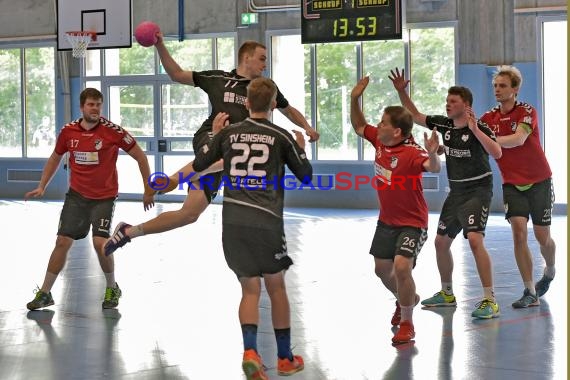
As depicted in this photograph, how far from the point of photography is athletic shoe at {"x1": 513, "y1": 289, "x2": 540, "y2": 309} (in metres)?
8.46

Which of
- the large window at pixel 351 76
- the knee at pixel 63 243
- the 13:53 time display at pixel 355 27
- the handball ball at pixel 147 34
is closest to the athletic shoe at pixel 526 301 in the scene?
the handball ball at pixel 147 34

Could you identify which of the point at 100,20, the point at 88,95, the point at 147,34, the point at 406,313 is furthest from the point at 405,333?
the point at 100,20

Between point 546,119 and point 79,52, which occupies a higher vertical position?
point 79,52

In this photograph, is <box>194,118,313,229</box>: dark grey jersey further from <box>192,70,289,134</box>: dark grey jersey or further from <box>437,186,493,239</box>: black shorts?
<box>437,186,493,239</box>: black shorts

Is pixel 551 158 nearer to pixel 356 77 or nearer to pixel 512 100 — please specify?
pixel 356 77

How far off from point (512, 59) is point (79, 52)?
840 centimetres

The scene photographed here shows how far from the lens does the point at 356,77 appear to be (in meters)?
20.6

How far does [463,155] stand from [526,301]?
143 cm

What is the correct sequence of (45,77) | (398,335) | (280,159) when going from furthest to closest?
(45,77)
(398,335)
(280,159)

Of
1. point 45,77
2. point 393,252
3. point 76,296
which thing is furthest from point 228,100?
point 45,77

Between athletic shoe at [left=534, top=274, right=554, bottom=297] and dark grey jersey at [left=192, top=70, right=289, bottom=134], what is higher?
dark grey jersey at [left=192, top=70, right=289, bottom=134]

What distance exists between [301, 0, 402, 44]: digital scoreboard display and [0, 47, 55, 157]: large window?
849 centimetres

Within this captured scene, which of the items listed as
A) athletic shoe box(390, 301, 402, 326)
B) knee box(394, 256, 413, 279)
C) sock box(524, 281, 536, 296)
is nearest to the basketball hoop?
sock box(524, 281, 536, 296)

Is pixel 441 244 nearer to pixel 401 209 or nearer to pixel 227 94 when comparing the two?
pixel 401 209
